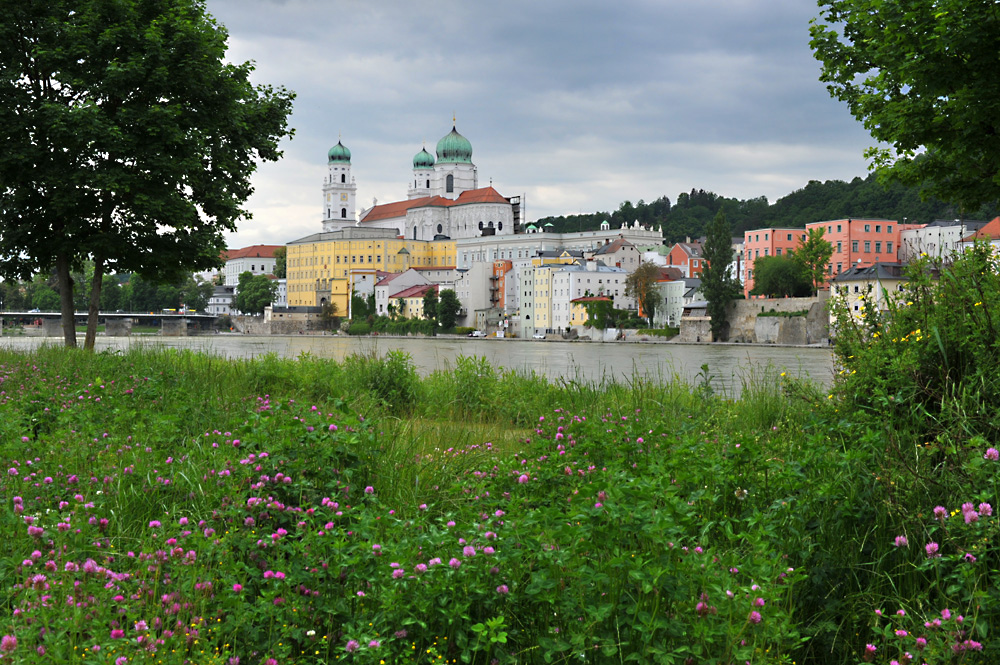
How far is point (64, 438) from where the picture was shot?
15.2ft

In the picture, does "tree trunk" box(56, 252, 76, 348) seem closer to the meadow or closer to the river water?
the river water

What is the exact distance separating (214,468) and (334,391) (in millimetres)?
5311

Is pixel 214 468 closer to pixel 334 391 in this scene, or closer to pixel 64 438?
pixel 64 438

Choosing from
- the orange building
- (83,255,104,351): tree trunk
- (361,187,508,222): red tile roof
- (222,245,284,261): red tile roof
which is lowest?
(83,255,104,351): tree trunk

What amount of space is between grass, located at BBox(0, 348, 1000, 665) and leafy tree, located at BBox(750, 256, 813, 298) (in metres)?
81.1

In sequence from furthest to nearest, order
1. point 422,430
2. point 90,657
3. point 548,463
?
point 422,430 → point 548,463 → point 90,657

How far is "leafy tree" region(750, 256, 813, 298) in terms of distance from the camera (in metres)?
81.9

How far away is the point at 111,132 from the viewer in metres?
11.7

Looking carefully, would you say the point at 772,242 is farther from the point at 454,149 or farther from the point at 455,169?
the point at 454,149

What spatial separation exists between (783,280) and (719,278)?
8.51m

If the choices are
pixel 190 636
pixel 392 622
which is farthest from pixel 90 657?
pixel 392 622

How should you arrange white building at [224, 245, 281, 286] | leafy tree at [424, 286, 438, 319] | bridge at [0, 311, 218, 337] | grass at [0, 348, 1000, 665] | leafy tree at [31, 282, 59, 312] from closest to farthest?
grass at [0, 348, 1000, 665] < bridge at [0, 311, 218, 337] < leafy tree at [424, 286, 438, 319] < leafy tree at [31, 282, 59, 312] < white building at [224, 245, 281, 286]

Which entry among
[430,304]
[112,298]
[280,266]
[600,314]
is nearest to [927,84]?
[600,314]

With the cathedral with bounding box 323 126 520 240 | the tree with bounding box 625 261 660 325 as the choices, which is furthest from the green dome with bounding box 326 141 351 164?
the tree with bounding box 625 261 660 325
